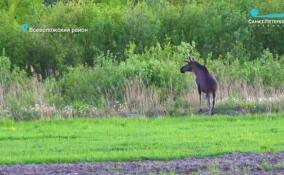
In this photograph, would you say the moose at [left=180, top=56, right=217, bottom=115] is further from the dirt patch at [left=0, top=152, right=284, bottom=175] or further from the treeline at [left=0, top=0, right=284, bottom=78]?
the treeline at [left=0, top=0, right=284, bottom=78]

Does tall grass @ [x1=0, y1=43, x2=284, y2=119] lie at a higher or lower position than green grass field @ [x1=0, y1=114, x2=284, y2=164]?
higher

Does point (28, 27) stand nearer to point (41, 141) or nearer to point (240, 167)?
point (41, 141)

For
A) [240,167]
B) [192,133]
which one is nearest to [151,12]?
[192,133]

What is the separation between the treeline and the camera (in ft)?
113

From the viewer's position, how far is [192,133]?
1738 centimetres

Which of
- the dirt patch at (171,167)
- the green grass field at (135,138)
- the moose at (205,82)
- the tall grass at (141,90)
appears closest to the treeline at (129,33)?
the tall grass at (141,90)

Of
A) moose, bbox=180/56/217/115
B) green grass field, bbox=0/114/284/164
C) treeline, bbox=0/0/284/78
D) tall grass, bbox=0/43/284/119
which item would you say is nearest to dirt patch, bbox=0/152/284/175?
green grass field, bbox=0/114/284/164

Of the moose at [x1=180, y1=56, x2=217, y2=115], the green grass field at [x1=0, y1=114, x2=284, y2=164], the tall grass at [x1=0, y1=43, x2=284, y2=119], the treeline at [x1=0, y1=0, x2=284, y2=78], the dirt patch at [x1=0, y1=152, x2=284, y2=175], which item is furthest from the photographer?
the treeline at [x1=0, y1=0, x2=284, y2=78]

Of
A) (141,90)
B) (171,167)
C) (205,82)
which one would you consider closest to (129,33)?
(141,90)

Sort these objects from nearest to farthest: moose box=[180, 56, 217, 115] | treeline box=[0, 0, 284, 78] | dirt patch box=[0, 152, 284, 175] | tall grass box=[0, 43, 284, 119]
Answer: dirt patch box=[0, 152, 284, 175] < tall grass box=[0, 43, 284, 119] < moose box=[180, 56, 217, 115] < treeline box=[0, 0, 284, 78]

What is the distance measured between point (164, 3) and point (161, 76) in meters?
13.8

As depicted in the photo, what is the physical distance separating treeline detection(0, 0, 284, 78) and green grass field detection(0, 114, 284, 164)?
44.5 ft

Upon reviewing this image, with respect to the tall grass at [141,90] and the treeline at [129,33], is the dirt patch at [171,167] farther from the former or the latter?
the treeline at [129,33]

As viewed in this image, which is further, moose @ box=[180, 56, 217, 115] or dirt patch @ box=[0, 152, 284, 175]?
moose @ box=[180, 56, 217, 115]
